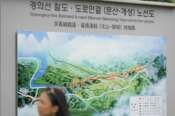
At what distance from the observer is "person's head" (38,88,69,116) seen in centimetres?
444

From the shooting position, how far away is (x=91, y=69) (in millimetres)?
4672

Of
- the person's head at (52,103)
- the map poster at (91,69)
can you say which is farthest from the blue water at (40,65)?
the person's head at (52,103)

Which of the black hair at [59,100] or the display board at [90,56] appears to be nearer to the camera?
the display board at [90,56]

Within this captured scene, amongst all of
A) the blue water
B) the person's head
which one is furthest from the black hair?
the blue water

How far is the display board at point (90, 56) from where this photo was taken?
435 centimetres

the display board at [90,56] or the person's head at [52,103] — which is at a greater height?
the display board at [90,56]

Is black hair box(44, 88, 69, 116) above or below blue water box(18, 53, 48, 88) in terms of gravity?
below

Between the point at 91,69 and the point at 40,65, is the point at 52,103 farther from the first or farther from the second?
the point at 91,69

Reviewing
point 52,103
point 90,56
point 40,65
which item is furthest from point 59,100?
point 90,56

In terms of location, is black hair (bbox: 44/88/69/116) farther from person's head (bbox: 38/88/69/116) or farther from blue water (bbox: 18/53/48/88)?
blue water (bbox: 18/53/48/88)

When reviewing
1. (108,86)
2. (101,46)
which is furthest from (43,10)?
(108,86)

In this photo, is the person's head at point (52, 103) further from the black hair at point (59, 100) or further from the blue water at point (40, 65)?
the blue water at point (40, 65)

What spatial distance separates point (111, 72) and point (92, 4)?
2.48 ft

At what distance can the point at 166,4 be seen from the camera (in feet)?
16.7
